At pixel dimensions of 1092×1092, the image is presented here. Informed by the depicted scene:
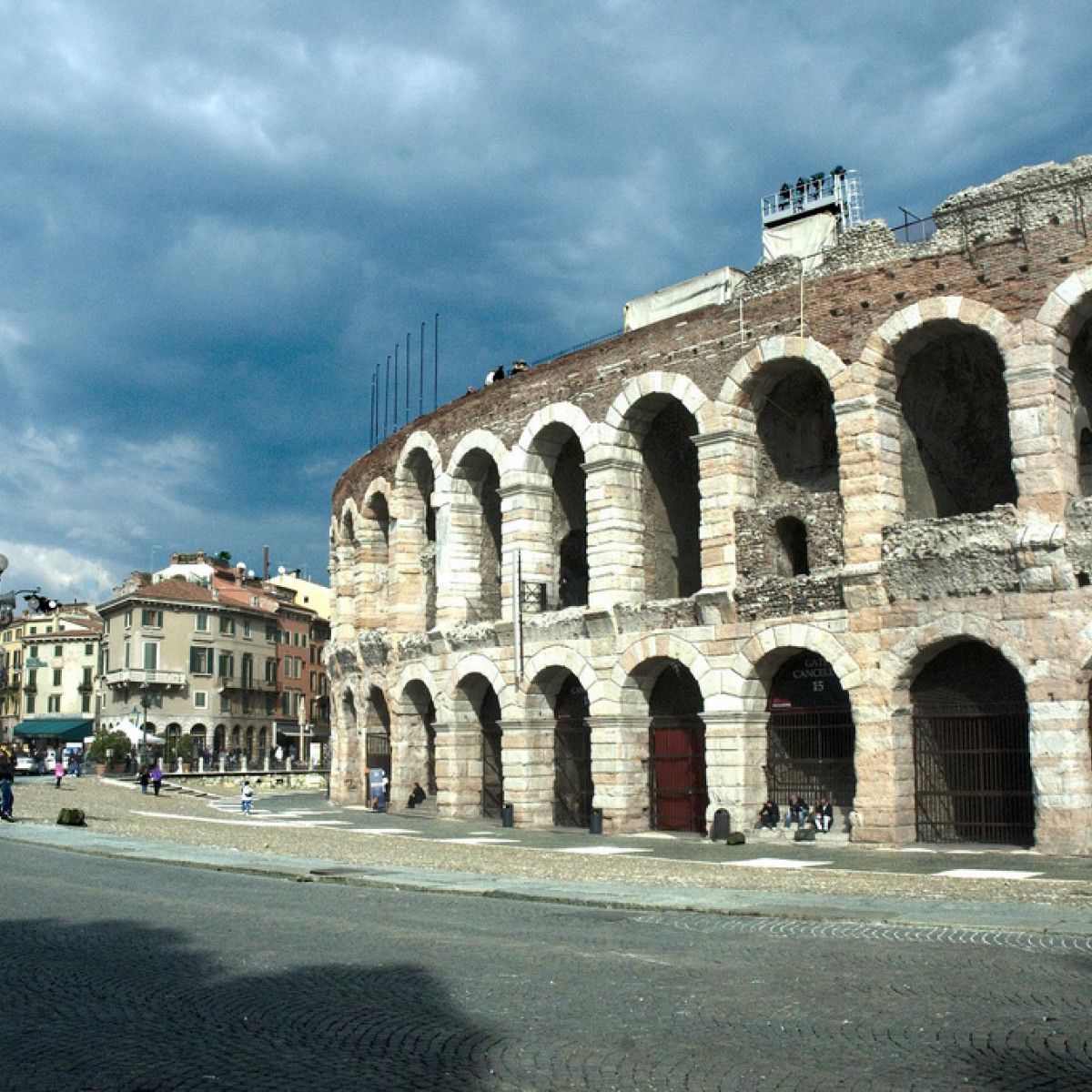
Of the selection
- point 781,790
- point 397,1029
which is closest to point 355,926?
point 397,1029

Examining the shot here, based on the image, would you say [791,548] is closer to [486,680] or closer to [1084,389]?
[1084,389]

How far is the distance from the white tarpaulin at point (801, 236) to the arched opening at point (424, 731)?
1514cm

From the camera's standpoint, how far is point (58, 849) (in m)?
23.3

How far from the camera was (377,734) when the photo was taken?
1517 inches

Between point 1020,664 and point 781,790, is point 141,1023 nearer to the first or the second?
point 1020,664

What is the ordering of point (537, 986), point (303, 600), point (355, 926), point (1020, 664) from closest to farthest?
1. point (537, 986)
2. point (355, 926)
3. point (1020, 664)
4. point (303, 600)

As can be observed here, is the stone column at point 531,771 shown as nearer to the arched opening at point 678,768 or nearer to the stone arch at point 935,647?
the arched opening at point 678,768

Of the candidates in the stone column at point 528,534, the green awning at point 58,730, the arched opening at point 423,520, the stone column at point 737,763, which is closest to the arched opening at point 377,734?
the arched opening at point 423,520

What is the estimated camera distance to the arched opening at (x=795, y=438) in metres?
26.5

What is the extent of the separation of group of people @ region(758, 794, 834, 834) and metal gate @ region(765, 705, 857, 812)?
1.01 feet

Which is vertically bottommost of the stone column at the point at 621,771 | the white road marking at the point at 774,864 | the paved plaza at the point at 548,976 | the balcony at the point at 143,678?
the white road marking at the point at 774,864

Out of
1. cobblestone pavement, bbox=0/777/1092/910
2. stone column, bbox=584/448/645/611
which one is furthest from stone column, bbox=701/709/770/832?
stone column, bbox=584/448/645/611

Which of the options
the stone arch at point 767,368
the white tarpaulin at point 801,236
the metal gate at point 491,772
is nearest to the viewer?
the stone arch at point 767,368

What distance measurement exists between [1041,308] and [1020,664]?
6.13m
